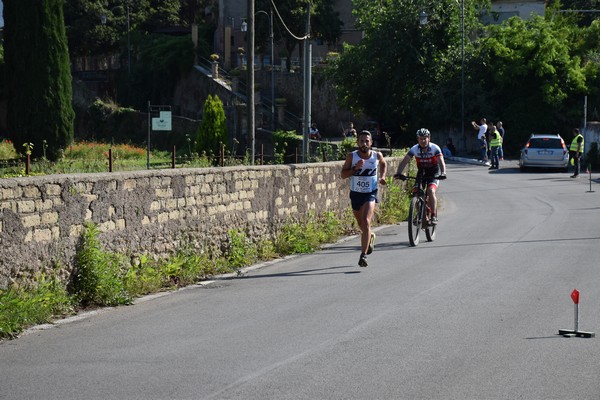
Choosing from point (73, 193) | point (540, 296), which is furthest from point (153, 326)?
point (540, 296)

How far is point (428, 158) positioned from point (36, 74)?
26.6m

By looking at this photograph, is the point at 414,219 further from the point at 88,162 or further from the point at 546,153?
the point at 546,153

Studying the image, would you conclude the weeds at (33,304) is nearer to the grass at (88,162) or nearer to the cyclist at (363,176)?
the cyclist at (363,176)

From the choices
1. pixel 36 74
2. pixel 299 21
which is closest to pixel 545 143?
pixel 36 74

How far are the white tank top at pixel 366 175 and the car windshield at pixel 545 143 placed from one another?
2539 centimetres

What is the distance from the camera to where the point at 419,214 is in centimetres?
1612

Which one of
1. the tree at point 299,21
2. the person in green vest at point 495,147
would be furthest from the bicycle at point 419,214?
the tree at point 299,21

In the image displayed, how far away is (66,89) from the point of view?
40469 mm

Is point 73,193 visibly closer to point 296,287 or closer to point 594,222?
point 296,287

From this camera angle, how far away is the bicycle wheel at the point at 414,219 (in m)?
15.7

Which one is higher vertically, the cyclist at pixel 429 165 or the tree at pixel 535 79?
the tree at pixel 535 79

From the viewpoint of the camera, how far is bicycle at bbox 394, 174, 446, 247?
52.0ft

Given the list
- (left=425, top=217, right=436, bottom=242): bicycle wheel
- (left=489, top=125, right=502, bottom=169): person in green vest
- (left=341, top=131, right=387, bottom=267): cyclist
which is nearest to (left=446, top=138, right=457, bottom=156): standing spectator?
(left=489, top=125, right=502, bottom=169): person in green vest

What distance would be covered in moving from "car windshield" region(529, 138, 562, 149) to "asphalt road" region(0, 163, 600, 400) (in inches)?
938
